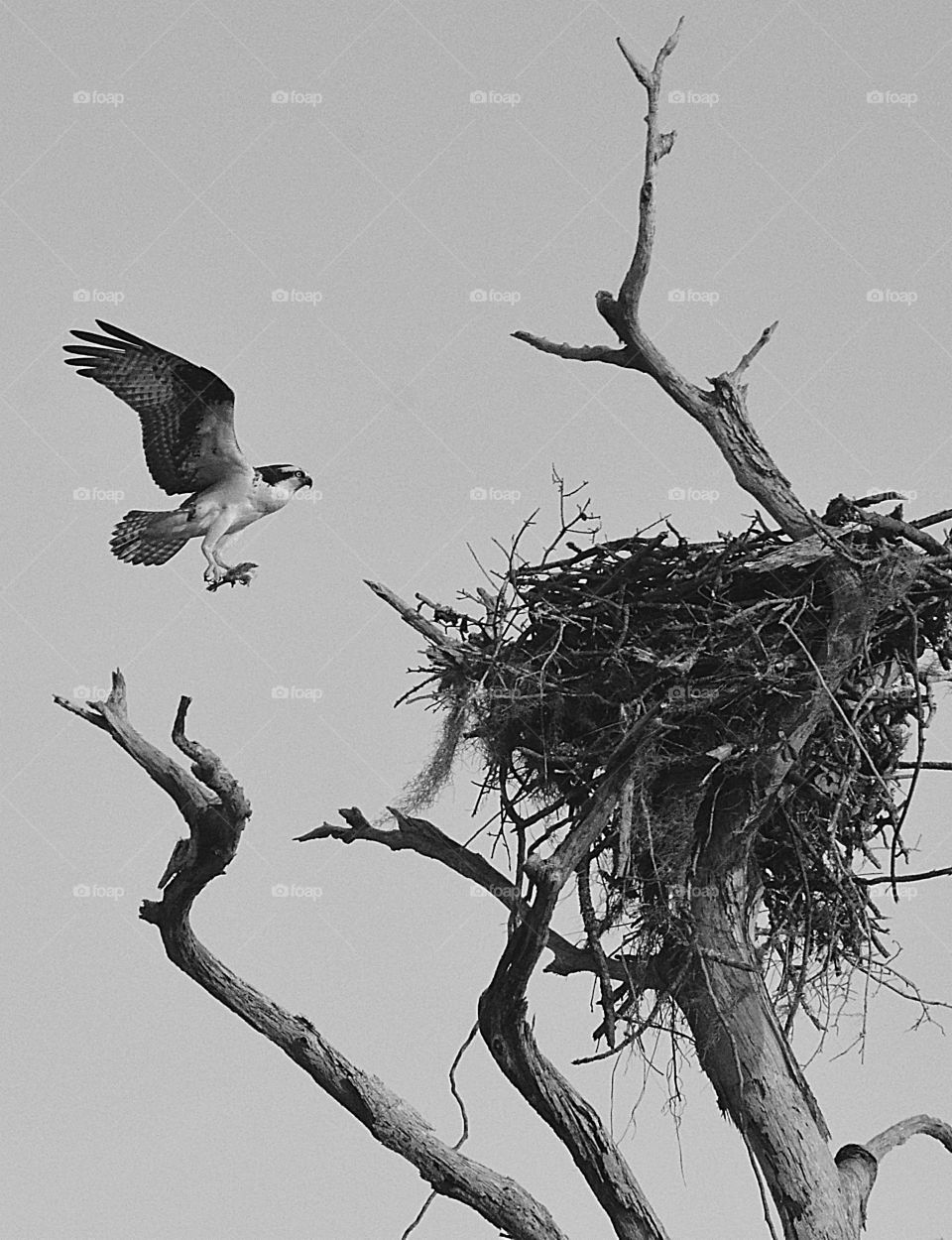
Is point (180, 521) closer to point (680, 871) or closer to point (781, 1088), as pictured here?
point (680, 871)

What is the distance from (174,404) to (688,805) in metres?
1.67

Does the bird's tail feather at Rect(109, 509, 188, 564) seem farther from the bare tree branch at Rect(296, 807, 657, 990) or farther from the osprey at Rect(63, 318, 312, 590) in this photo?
the bare tree branch at Rect(296, 807, 657, 990)

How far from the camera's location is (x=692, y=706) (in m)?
4.12

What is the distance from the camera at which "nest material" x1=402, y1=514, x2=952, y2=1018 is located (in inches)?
163

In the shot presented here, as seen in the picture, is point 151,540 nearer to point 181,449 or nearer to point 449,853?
point 181,449

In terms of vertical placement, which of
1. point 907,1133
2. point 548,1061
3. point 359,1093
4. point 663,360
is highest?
point 663,360

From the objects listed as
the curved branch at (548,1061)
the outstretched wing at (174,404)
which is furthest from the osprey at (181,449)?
the curved branch at (548,1061)

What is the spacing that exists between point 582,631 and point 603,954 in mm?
796

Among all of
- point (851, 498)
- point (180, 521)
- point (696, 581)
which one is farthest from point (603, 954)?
point (180, 521)

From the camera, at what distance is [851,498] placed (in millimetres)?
4289

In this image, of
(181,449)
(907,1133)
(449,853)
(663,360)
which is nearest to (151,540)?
(181,449)

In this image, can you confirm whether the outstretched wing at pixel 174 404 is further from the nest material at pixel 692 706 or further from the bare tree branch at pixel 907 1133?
the bare tree branch at pixel 907 1133

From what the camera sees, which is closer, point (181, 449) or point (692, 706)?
point (692, 706)

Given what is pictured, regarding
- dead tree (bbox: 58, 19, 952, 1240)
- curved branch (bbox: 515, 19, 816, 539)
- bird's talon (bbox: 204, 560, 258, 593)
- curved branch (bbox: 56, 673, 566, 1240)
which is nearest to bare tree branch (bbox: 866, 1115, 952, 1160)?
dead tree (bbox: 58, 19, 952, 1240)
